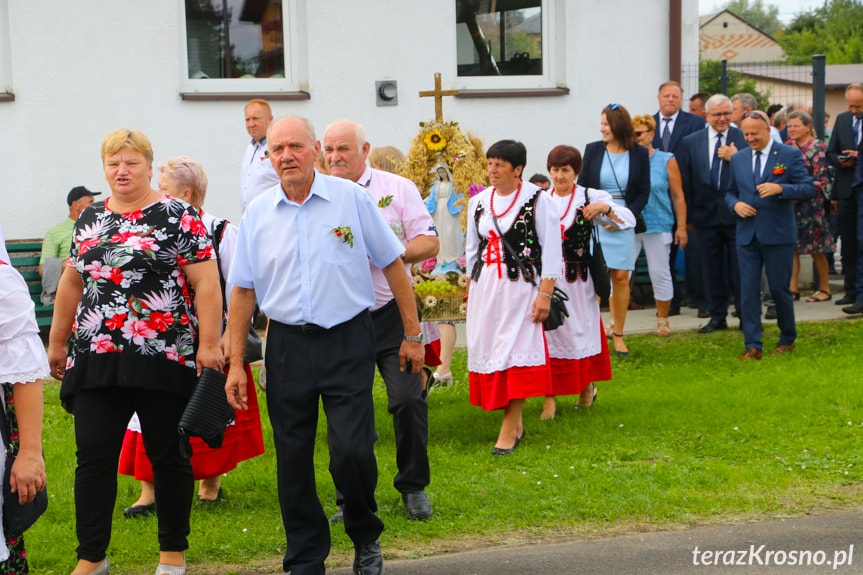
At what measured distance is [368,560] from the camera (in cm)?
486

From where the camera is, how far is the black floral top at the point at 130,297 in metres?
4.71

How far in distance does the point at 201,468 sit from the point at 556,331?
316cm

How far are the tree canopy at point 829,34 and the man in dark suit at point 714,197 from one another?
6126 centimetres

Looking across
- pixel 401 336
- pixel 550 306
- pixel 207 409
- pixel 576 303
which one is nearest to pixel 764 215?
pixel 576 303

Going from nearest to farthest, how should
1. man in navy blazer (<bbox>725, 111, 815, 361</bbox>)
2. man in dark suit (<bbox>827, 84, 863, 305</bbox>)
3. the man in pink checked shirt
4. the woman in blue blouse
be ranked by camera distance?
the man in pink checked shirt
man in navy blazer (<bbox>725, 111, 815, 361</bbox>)
the woman in blue blouse
man in dark suit (<bbox>827, 84, 863, 305</bbox>)

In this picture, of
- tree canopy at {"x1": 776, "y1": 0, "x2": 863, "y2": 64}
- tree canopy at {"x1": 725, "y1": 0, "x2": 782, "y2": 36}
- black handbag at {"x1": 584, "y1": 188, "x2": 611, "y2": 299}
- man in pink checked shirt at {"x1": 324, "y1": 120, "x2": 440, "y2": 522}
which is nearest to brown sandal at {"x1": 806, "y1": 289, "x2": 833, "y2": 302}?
black handbag at {"x1": 584, "y1": 188, "x2": 611, "y2": 299}

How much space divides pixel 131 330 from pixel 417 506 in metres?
1.90

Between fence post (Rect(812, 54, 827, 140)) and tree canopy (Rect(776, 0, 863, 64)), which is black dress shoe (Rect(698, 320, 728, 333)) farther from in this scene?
tree canopy (Rect(776, 0, 863, 64))

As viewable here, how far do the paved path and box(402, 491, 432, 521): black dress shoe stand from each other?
0.52 meters

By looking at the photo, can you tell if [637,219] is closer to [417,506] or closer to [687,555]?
[417,506]

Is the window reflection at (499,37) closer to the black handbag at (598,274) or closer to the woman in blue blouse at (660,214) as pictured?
the woman in blue blouse at (660,214)

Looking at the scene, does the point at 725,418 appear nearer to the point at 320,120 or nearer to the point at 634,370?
the point at 634,370

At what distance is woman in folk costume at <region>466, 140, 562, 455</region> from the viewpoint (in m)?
6.93

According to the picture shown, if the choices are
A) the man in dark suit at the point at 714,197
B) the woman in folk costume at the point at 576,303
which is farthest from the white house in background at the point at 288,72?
the woman in folk costume at the point at 576,303
